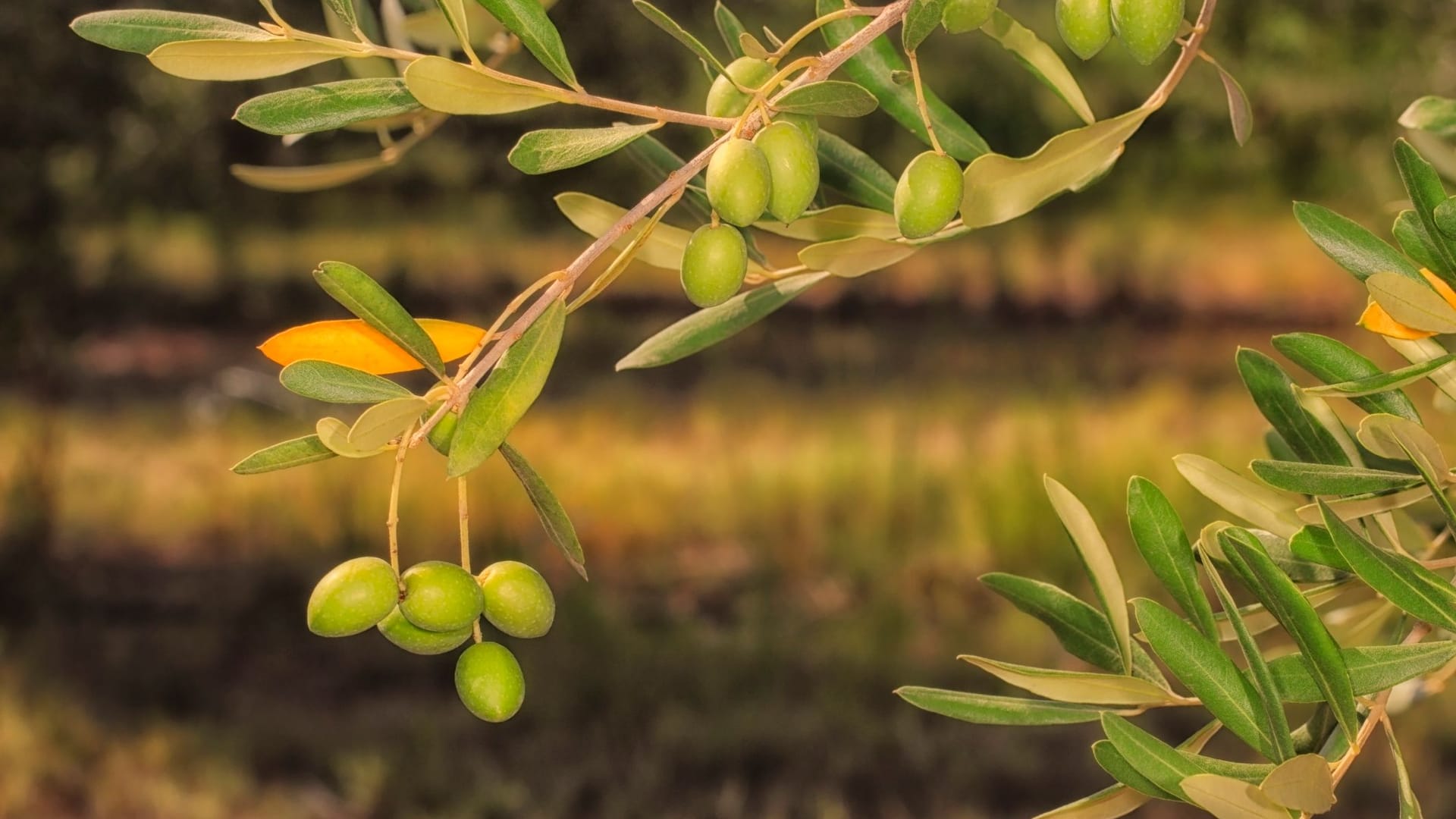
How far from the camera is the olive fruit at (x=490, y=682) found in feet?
1.16

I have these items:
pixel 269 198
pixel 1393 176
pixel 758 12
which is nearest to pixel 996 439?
pixel 758 12

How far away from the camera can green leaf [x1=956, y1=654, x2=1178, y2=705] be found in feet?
1.26

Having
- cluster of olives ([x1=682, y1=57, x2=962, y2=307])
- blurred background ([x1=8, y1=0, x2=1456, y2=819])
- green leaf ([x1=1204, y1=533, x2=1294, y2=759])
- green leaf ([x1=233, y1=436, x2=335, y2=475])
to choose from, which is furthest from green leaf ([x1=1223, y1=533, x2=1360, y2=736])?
blurred background ([x1=8, y1=0, x2=1456, y2=819])

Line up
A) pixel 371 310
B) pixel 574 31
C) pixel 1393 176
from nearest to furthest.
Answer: pixel 371 310 < pixel 574 31 < pixel 1393 176

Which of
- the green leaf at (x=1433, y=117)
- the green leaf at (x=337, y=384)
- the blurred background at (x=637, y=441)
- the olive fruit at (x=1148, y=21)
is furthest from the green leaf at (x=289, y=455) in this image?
the blurred background at (x=637, y=441)

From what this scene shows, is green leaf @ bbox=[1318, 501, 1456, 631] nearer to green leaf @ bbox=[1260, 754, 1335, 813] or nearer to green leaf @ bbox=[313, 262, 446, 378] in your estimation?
green leaf @ bbox=[1260, 754, 1335, 813]

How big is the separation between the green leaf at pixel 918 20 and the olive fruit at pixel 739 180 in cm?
5

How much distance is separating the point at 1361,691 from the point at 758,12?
2.87 metres

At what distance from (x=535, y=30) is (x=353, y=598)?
15 centimetres

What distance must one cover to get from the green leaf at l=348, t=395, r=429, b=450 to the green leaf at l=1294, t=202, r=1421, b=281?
9.7 inches

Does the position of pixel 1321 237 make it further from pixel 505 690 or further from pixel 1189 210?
pixel 1189 210

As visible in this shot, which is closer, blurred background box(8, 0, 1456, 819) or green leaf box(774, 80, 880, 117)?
green leaf box(774, 80, 880, 117)

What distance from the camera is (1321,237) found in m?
0.39

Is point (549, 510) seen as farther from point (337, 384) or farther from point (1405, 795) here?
point (1405, 795)
